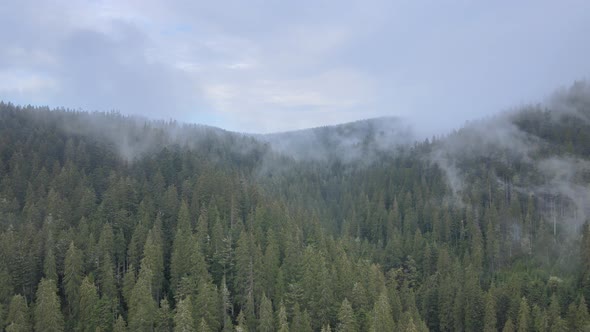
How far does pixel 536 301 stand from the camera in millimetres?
82562

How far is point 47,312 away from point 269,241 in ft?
115

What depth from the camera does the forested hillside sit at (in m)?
63.8

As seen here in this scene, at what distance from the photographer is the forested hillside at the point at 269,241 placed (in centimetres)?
6381

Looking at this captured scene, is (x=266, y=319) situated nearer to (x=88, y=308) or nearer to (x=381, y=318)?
(x=381, y=318)

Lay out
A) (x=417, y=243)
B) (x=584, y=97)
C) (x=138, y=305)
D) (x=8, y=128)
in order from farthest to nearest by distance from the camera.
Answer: (x=584, y=97)
(x=8, y=128)
(x=417, y=243)
(x=138, y=305)

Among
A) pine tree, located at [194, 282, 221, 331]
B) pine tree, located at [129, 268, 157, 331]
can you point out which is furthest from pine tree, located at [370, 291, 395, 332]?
pine tree, located at [129, 268, 157, 331]

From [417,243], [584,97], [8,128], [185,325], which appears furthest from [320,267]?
[584,97]

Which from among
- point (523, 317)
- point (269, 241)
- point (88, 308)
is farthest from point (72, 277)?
point (523, 317)

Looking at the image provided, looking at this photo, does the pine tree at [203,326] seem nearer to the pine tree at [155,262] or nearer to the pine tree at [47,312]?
the pine tree at [155,262]

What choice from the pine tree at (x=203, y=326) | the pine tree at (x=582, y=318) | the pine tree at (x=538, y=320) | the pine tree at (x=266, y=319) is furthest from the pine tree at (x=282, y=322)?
the pine tree at (x=582, y=318)

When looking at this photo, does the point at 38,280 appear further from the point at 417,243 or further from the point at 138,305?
the point at 417,243

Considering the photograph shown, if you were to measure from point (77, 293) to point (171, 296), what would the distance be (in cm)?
1383

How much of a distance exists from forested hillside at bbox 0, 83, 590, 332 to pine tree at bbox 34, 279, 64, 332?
238 millimetres

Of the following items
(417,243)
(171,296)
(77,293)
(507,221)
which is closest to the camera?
(77,293)
